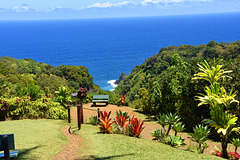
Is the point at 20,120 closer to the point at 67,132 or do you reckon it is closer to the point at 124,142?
the point at 67,132

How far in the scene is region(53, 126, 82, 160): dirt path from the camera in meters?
6.39

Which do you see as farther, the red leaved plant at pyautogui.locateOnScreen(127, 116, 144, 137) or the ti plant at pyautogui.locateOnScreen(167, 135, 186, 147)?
the red leaved plant at pyautogui.locateOnScreen(127, 116, 144, 137)

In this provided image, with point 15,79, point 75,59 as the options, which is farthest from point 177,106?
point 75,59

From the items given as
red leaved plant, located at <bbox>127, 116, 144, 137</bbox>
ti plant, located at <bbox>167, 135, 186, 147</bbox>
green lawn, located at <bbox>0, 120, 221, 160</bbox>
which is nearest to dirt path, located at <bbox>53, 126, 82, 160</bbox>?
green lawn, located at <bbox>0, 120, 221, 160</bbox>

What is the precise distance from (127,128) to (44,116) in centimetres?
476

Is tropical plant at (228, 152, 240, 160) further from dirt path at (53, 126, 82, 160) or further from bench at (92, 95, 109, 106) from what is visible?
bench at (92, 95, 109, 106)

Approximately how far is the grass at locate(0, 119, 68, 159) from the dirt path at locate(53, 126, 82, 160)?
16cm

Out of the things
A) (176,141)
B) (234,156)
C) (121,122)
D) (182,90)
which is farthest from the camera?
(182,90)

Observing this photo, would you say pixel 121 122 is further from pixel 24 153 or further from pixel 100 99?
pixel 100 99

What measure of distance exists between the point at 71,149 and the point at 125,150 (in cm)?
157

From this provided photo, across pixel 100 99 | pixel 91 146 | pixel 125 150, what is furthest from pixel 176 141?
pixel 100 99

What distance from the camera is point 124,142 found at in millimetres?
7840

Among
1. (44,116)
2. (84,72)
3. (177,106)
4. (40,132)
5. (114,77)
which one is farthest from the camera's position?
(114,77)

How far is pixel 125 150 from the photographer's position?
277 inches
